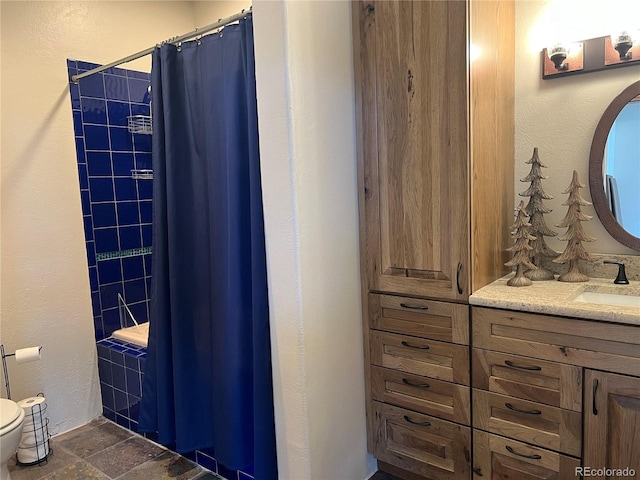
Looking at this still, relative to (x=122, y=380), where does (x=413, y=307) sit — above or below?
above

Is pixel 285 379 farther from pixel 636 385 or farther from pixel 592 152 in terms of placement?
pixel 592 152

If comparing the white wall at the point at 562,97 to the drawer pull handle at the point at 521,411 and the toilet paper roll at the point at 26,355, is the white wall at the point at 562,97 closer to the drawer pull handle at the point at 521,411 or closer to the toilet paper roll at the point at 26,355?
the drawer pull handle at the point at 521,411

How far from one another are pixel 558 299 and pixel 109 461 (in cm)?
222

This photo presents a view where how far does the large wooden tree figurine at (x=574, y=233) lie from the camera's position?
1.90 meters

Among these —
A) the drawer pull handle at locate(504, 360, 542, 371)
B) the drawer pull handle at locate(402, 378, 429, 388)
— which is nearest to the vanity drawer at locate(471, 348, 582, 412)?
the drawer pull handle at locate(504, 360, 542, 371)

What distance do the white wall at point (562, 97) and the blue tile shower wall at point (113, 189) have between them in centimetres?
219

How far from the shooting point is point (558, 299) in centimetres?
167

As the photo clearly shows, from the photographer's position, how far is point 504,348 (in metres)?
1.71

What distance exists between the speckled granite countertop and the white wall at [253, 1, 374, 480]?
58 centimetres

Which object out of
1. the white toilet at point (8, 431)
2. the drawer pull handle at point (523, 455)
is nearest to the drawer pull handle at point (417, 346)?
the drawer pull handle at point (523, 455)

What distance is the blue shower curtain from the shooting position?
6.03ft

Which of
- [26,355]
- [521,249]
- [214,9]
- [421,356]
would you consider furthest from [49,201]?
[521,249]

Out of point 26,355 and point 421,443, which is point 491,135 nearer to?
point 421,443

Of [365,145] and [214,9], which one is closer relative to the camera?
[365,145]
